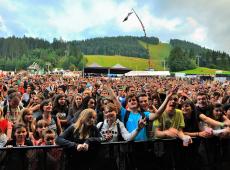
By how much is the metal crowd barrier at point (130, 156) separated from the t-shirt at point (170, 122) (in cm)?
38

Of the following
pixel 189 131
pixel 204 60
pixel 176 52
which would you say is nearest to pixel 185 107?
pixel 189 131

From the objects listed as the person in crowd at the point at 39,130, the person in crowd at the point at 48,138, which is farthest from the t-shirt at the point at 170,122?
the person in crowd at the point at 39,130

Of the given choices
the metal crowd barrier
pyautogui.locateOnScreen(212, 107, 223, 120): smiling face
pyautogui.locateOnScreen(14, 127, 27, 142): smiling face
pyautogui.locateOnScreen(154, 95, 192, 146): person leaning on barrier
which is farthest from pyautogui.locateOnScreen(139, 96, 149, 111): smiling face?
pyautogui.locateOnScreen(14, 127, 27, 142): smiling face

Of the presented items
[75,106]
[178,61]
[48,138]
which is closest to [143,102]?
[48,138]

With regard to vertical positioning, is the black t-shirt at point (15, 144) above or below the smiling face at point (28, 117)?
below

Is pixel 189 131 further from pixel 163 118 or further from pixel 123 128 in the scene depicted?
pixel 123 128

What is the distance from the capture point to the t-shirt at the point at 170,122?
635 cm

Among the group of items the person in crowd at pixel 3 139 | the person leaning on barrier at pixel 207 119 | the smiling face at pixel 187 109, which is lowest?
the person in crowd at pixel 3 139

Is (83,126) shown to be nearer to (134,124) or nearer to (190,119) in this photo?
(134,124)

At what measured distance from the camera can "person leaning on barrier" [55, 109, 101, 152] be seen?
5.28 metres

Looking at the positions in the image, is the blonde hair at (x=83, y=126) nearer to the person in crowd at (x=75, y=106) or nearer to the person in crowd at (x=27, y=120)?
the person in crowd at (x=27, y=120)

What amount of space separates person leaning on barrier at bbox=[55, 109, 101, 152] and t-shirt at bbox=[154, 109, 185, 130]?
1118 millimetres

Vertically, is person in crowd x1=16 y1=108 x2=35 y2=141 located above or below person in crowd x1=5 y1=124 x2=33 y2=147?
above

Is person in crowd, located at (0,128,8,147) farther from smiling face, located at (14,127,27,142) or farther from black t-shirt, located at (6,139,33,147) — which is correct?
smiling face, located at (14,127,27,142)
